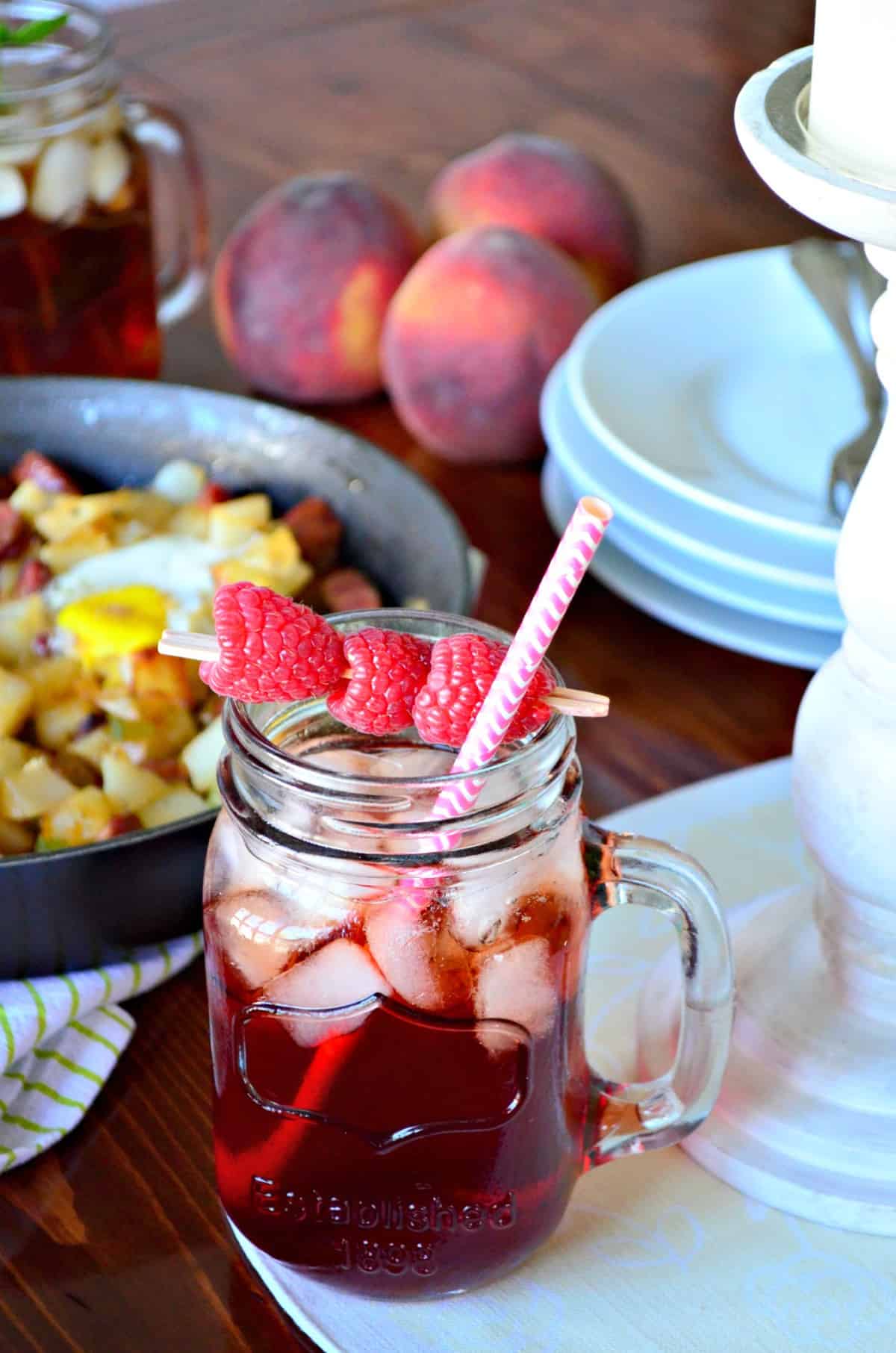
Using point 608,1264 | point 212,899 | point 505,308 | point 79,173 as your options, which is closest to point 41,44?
point 79,173

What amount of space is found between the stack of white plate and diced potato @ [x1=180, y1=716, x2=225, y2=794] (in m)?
0.27

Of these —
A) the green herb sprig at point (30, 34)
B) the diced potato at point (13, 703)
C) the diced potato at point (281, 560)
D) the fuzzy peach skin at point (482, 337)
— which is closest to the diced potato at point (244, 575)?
the diced potato at point (281, 560)

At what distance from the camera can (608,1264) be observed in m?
0.54

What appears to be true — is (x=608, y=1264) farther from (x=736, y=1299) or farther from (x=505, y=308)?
(x=505, y=308)

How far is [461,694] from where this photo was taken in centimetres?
46

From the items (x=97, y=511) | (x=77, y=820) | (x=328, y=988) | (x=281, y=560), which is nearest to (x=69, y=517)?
(x=97, y=511)

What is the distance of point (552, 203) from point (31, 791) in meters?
0.59

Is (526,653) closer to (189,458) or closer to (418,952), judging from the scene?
(418,952)

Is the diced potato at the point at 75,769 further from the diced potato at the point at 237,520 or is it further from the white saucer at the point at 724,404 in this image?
the white saucer at the point at 724,404

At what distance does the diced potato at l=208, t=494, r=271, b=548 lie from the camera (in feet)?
2.73

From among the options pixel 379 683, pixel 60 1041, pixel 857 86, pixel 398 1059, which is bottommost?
pixel 60 1041

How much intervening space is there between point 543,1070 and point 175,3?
146cm

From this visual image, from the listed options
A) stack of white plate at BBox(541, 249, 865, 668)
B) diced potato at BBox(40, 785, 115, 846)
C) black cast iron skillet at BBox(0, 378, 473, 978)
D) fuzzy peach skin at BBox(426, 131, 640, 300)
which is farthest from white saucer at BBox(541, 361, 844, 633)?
diced potato at BBox(40, 785, 115, 846)

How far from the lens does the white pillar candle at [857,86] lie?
402 millimetres
